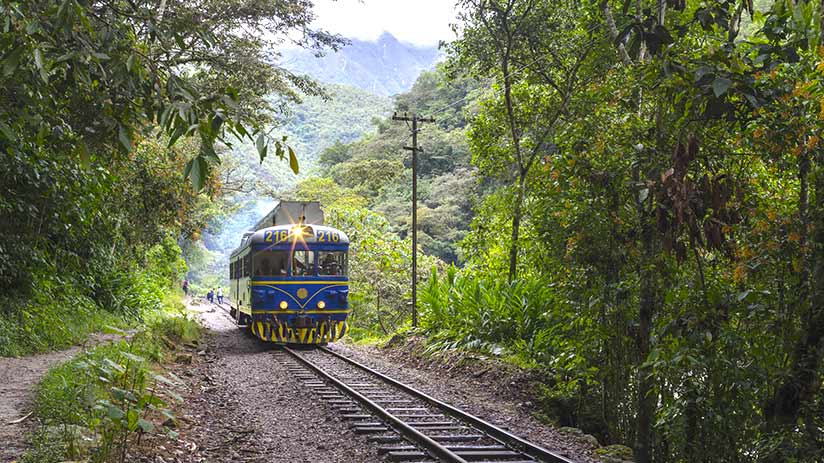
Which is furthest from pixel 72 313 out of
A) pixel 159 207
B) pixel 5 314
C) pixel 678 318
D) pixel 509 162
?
pixel 678 318

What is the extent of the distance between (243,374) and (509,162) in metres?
7.37

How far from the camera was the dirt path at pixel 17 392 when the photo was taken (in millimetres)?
5426

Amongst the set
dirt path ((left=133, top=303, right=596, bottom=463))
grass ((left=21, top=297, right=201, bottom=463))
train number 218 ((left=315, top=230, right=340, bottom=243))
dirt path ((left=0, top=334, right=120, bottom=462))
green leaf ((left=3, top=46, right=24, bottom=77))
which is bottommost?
dirt path ((left=133, top=303, right=596, bottom=463))

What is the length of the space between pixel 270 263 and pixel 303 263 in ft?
2.44

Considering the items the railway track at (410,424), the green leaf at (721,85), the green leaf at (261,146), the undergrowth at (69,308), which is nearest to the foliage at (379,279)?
the undergrowth at (69,308)

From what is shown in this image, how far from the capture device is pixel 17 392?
748cm

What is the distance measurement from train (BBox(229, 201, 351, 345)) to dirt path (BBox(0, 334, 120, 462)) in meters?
4.68

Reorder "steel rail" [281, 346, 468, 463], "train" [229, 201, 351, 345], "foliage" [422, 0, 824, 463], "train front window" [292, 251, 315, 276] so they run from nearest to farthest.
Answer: "foliage" [422, 0, 824, 463] < "steel rail" [281, 346, 468, 463] < "train" [229, 201, 351, 345] < "train front window" [292, 251, 315, 276]

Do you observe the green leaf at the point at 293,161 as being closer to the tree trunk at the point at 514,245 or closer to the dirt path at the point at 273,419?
the dirt path at the point at 273,419

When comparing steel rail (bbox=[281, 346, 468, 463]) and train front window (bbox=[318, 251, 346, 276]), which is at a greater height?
train front window (bbox=[318, 251, 346, 276])

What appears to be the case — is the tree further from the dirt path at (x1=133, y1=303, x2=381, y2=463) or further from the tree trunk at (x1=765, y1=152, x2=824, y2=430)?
the tree trunk at (x1=765, y1=152, x2=824, y2=430)

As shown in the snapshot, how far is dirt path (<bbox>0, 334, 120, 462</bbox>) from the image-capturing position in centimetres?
543

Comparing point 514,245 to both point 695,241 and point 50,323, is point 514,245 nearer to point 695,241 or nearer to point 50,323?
point 695,241

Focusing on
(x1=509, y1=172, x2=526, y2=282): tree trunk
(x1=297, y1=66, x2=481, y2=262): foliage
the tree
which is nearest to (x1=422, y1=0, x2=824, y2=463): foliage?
(x1=509, y1=172, x2=526, y2=282): tree trunk
